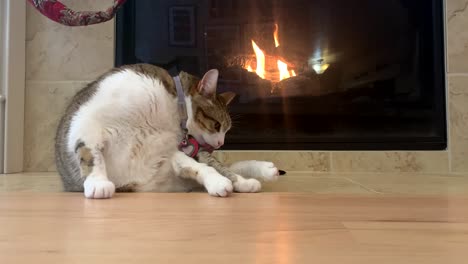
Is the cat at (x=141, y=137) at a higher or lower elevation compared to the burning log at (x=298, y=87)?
lower

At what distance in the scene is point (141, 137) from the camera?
1064mm

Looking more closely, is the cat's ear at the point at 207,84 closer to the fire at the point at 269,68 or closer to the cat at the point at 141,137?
the cat at the point at 141,137

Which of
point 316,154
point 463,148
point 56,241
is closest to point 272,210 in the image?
point 56,241

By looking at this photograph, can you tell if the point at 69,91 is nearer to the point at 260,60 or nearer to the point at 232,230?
the point at 260,60

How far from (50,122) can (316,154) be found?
1.18 metres

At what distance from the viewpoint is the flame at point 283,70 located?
181cm

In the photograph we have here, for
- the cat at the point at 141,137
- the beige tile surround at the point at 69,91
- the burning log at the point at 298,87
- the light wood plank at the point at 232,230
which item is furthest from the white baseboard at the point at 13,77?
the burning log at the point at 298,87

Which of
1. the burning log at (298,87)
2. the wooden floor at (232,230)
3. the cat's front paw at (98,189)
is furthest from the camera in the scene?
the burning log at (298,87)

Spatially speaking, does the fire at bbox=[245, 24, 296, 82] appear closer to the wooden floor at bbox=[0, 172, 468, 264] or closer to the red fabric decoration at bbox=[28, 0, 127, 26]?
the red fabric decoration at bbox=[28, 0, 127, 26]

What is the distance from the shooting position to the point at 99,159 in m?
0.97

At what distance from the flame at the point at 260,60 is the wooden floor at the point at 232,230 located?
3.28 ft

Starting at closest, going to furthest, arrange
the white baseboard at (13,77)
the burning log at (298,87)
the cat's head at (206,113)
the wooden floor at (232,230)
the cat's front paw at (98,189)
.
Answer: the wooden floor at (232,230)
the cat's front paw at (98,189)
the cat's head at (206,113)
the white baseboard at (13,77)
the burning log at (298,87)

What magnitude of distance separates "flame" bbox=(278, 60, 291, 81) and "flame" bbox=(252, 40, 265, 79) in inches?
3.0

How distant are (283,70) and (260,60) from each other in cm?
11
